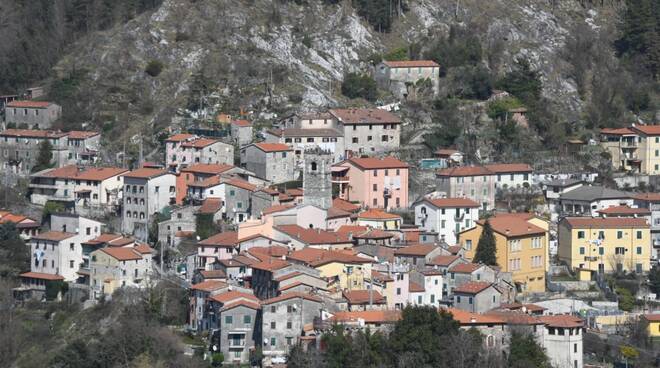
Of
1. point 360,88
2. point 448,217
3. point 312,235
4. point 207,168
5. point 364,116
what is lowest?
point 312,235

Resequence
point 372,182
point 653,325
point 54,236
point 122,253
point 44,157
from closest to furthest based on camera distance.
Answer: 1. point 653,325
2. point 122,253
3. point 54,236
4. point 372,182
5. point 44,157

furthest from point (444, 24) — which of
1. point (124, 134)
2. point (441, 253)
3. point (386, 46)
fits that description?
point (441, 253)

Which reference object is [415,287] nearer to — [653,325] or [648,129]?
[653,325]

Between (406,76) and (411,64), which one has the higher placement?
(411,64)

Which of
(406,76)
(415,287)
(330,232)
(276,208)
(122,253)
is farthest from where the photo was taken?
(406,76)

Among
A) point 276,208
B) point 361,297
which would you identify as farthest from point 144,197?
point 361,297

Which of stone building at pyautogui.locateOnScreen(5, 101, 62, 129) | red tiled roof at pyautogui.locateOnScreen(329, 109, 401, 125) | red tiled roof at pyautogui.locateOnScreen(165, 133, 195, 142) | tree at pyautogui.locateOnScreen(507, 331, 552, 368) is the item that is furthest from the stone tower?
stone building at pyautogui.locateOnScreen(5, 101, 62, 129)

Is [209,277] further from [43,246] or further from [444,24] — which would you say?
[444,24]
